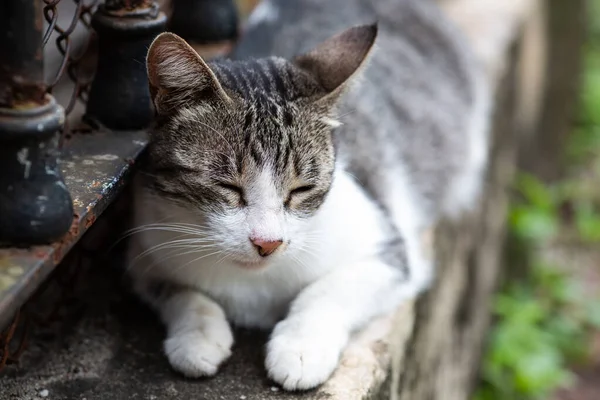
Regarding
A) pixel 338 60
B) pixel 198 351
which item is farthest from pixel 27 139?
pixel 338 60

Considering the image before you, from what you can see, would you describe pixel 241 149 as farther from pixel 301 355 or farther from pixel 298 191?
pixel 301 355

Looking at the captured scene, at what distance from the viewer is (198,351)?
2119mm

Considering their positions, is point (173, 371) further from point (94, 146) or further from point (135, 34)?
point (135, 34)

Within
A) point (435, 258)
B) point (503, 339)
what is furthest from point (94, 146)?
point (503, 339)

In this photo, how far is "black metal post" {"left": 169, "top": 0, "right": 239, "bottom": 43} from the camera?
3.19 m

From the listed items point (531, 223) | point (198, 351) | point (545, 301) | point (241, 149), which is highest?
point (241, 149)

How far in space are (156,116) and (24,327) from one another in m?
0.66

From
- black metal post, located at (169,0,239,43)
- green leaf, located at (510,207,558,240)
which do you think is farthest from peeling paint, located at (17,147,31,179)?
green leaf, located at (510,207,558,240)

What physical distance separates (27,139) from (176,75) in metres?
0.52

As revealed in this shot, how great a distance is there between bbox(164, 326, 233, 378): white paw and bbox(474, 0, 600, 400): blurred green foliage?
7.56ft

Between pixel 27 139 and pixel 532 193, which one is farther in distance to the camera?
pixel 532 193

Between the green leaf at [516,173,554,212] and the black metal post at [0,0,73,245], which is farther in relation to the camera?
the green leaf at [516,173,554,212]

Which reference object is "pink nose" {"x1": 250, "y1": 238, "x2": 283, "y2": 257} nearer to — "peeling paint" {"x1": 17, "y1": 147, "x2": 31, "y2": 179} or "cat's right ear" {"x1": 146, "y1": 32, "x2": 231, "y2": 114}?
"cat's right ear" {"x1": 146, "y1": 32, "x2": 231, "y2": 114}

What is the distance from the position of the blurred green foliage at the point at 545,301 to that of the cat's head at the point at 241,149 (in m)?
2.30
